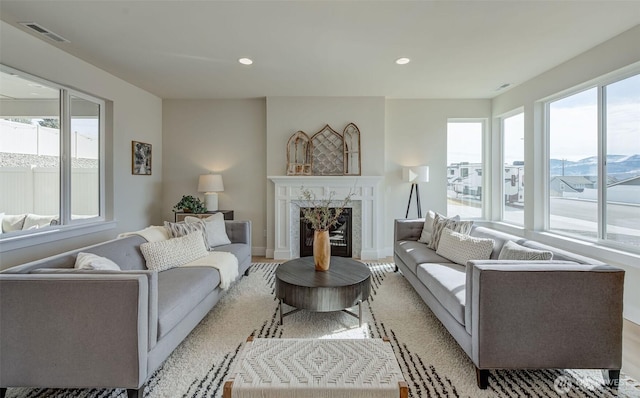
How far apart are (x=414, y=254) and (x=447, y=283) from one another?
96 centimetres

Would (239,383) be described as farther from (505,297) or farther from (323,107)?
(323,107)

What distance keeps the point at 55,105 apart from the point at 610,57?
6047mm

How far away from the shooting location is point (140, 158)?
484 centimetres

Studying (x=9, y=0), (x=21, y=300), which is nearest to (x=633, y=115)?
(x=21, y=300)

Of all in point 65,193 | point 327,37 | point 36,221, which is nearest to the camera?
point 327,37

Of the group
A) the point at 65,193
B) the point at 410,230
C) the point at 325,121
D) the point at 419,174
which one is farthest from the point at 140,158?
the point at 419,174

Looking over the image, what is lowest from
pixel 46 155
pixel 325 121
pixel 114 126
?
pixel 46 155

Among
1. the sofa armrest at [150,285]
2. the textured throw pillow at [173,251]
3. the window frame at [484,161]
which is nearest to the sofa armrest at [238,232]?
the textured throw pillow at [173,251]

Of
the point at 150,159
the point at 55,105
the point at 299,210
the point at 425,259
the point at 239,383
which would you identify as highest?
the point at 55,105

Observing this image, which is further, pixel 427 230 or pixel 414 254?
pixel 427 230

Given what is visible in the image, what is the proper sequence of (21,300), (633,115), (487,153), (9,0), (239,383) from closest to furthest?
(239,383), (21,300), (9,0), (633,115), (487,153)

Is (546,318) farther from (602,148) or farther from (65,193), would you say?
(65,193)

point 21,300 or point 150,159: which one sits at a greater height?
point 150,159

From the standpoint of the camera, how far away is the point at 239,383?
1.40m
